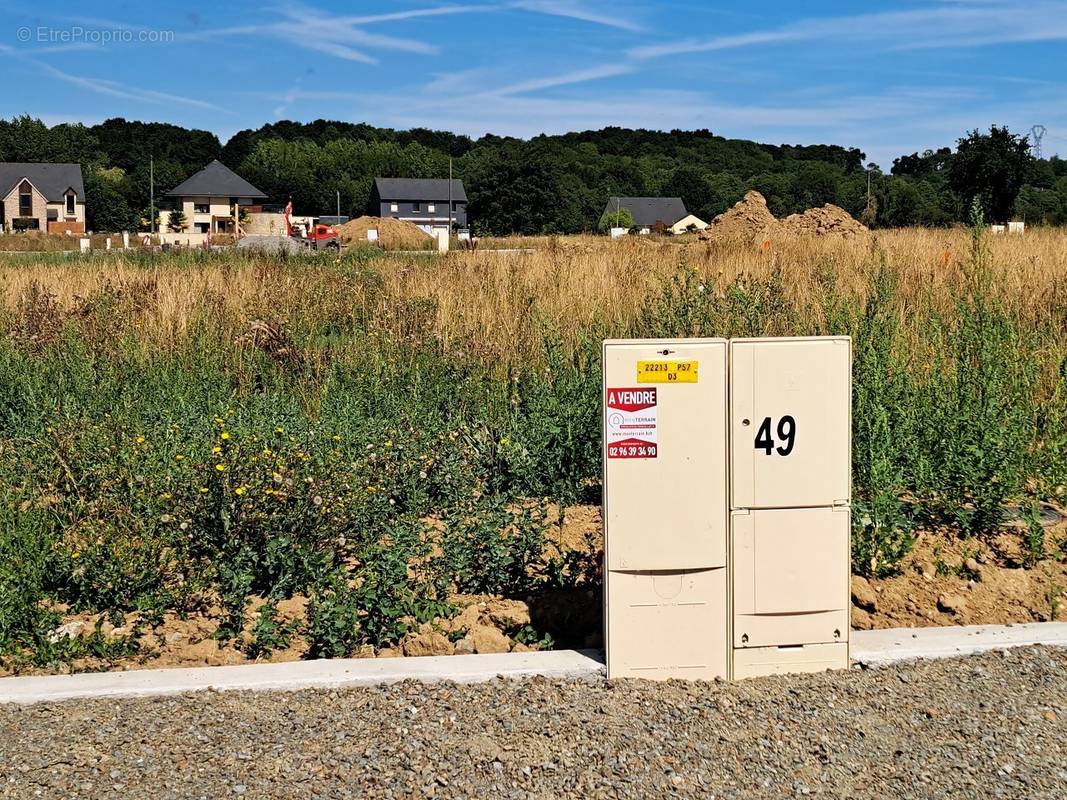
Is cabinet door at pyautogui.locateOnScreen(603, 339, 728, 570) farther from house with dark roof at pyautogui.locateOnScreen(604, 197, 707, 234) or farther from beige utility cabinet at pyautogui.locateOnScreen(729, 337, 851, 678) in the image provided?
house with dark roof at pyautogui.locateOnScreen(604, 197, 707, 234)

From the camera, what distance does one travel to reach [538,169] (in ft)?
268

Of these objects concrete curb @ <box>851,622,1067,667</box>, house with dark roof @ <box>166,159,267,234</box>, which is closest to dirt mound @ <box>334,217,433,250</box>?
concrete curb @ <box>851,622,1067,667</box>

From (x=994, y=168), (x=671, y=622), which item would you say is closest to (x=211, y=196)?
(x=994, y=168)

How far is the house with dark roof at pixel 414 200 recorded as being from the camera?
114000 mm

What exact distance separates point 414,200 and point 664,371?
114m

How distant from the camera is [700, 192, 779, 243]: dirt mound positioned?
887 inches

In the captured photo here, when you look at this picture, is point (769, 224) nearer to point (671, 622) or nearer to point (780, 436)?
point (780, 436)

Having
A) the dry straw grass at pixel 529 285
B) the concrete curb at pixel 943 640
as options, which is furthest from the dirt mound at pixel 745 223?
the concrete curb at pixel 943 640

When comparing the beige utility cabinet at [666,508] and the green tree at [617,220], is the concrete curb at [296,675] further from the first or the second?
the green tree at [617,220]

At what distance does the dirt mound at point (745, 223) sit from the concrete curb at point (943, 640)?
17361mm

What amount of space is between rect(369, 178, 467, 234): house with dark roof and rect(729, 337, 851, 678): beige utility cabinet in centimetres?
11033

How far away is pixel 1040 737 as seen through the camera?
12.0ft

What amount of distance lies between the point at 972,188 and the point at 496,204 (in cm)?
4475

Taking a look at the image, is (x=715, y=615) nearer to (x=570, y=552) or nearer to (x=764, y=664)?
(x=764, y=664)
